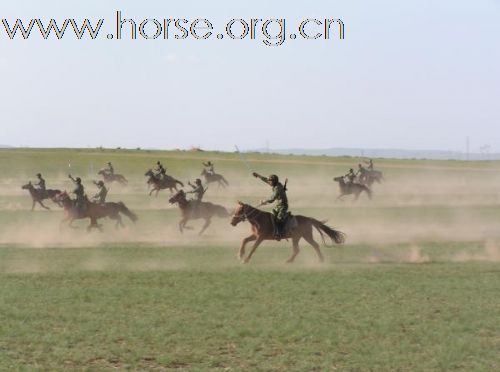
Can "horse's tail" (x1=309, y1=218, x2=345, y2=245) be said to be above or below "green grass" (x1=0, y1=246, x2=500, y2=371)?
above

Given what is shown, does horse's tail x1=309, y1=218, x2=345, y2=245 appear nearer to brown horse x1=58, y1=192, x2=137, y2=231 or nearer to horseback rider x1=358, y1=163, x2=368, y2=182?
brown horse x1=58, y1=192, x2=137, y2=231

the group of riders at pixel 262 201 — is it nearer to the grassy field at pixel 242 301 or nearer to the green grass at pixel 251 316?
the grassy field at pixel 242 301

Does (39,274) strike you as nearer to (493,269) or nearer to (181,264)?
(181,264)

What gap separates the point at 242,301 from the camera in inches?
550

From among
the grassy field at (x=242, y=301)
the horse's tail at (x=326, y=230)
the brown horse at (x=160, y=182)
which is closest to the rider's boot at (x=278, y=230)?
the grassy field at (x=242, y=301)

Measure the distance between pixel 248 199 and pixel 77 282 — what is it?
31.4 metres

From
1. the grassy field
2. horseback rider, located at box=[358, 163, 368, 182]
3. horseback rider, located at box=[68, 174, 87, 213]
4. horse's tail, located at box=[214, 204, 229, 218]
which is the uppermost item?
horseback rider, located at box=[358, 163, 368, 182]

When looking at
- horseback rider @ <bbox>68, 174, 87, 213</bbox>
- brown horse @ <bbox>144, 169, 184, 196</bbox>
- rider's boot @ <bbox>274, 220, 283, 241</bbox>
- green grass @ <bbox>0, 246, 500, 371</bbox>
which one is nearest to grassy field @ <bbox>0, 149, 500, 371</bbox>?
green grass @ <bbox>0, 246, 500, 371</bbox>

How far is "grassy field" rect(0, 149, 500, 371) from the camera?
33.9 ft

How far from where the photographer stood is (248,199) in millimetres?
47344

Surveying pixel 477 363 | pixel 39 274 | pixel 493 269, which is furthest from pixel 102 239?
pixel 477 363

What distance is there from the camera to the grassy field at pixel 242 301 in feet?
33.9

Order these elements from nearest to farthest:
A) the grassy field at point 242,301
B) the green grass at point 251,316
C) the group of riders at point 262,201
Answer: the green grass at point 251,316
the grassy field at point 242,301
the group of riders at point 262,201

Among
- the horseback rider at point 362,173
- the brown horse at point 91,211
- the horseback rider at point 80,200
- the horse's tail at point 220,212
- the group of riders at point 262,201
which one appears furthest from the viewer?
the horseback rider at point 362,173
